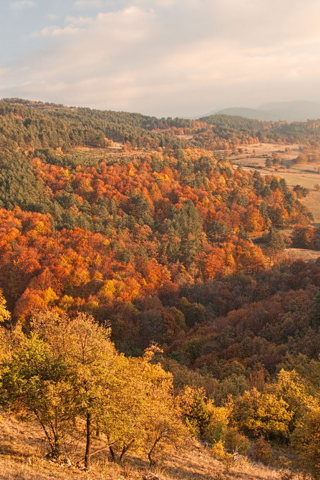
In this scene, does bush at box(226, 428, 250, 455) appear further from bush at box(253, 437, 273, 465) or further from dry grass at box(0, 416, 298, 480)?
dry grass at box(0, 416, 298, 480)

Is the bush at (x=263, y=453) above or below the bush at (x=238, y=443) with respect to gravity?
below

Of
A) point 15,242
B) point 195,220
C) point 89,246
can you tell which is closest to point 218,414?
point 89,246

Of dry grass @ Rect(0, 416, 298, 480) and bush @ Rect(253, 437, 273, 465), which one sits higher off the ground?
dry grass @ Rect(0, 416, 298, 480)

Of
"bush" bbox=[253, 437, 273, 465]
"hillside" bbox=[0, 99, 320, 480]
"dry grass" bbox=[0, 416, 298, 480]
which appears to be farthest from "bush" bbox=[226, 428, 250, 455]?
"dry grass" bbox=[0, 416, 298, 480]

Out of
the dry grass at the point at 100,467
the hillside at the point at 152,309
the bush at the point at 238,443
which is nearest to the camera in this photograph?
the dry grass at the point at 100,467

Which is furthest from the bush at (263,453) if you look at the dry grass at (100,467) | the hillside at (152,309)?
the dry grass at (100,467)

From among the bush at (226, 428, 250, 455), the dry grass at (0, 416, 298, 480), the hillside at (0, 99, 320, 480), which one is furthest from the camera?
the bush at (226, 428, 250, 455)

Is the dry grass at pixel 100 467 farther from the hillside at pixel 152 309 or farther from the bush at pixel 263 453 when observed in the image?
the bush at pixel 263 453

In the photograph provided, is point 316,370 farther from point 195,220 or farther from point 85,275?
point 195,220

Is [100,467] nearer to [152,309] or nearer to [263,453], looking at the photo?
[263,453]
